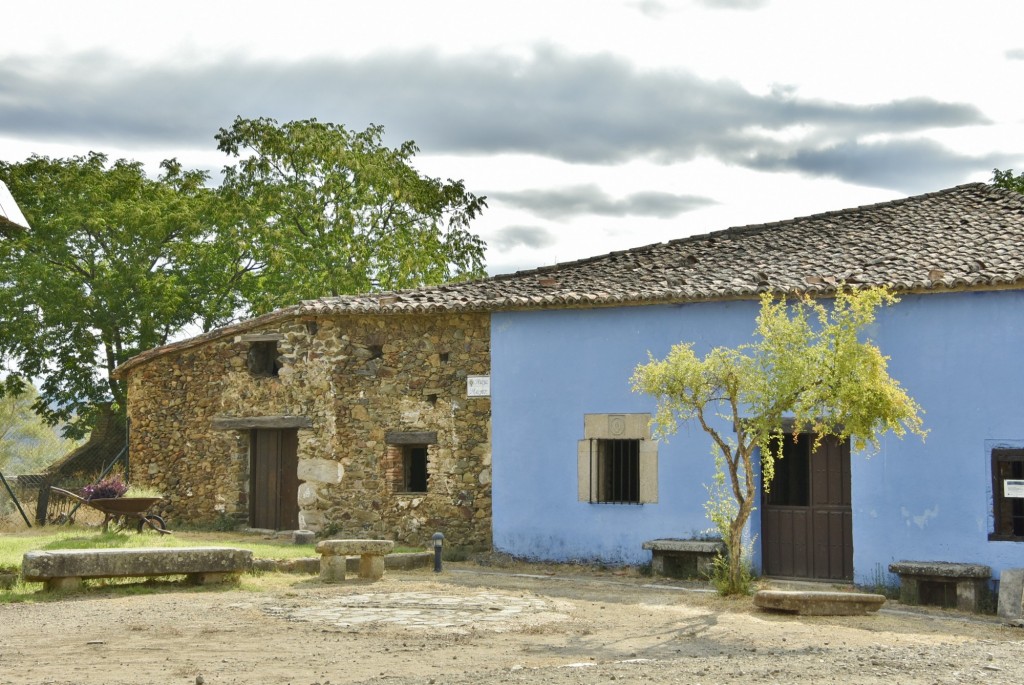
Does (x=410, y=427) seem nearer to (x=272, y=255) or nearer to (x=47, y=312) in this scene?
(x=272, y=255)

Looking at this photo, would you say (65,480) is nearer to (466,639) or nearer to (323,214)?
(323,214)

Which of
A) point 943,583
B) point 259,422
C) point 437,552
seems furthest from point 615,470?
point 259,422

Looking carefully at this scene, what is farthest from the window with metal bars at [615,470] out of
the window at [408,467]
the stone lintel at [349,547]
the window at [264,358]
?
the window at [264,358]

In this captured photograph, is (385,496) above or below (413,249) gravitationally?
below

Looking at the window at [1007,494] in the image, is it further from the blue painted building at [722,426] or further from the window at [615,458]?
the window at [615,458]

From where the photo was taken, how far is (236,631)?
9.63m

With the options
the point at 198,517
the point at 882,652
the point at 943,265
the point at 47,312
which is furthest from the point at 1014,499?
the point at 47,312

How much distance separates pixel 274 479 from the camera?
19047mm

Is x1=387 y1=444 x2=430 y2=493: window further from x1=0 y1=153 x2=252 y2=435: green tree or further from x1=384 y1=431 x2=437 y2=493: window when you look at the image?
x1=0 y1=153 x2=252 y2=435: green tree

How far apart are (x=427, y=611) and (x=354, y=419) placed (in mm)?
7071

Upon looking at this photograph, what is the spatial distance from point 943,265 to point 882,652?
6606 millimetres

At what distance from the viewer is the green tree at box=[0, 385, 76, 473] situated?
4250 cm

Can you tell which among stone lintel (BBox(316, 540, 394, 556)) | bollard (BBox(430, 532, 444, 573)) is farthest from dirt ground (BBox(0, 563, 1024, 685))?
bollard (BBox(430, 532, 444, 573))

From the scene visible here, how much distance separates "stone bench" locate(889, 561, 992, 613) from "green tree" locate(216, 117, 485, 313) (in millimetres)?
16860
